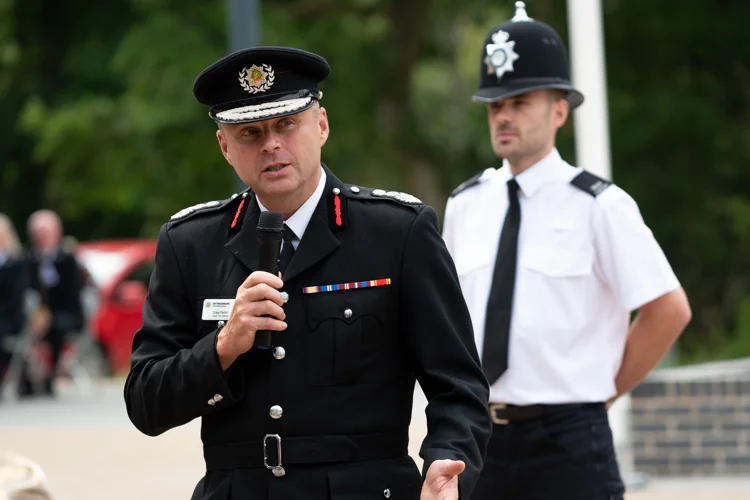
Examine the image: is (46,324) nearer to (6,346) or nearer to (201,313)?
(6,346)

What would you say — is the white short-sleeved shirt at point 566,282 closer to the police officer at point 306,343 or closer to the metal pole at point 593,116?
the police officer at point 306,343

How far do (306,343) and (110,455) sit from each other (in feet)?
30.2

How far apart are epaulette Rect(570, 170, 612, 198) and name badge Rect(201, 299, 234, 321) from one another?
6.51ft

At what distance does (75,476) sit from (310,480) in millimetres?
8105

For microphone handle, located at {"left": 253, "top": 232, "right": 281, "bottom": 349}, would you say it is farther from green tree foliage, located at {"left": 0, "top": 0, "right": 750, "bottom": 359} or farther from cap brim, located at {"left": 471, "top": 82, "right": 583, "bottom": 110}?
green tree foliage, located at {"left": 0, "top": 0, "right": 750, "bottom": 359}

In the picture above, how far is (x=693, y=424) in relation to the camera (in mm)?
9773

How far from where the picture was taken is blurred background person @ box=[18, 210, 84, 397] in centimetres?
1728

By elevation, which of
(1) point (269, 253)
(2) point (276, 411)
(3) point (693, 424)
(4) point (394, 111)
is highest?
(4) point (394, 111)

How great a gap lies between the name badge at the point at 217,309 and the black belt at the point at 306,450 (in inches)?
11.1

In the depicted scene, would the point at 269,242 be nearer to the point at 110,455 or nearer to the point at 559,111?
the point at 559,111

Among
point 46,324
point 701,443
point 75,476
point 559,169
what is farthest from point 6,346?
point 559,169

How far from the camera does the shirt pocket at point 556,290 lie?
5078mm

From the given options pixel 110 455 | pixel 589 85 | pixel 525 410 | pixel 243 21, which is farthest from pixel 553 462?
pixel 110 455

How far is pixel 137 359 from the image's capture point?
3553 mm
